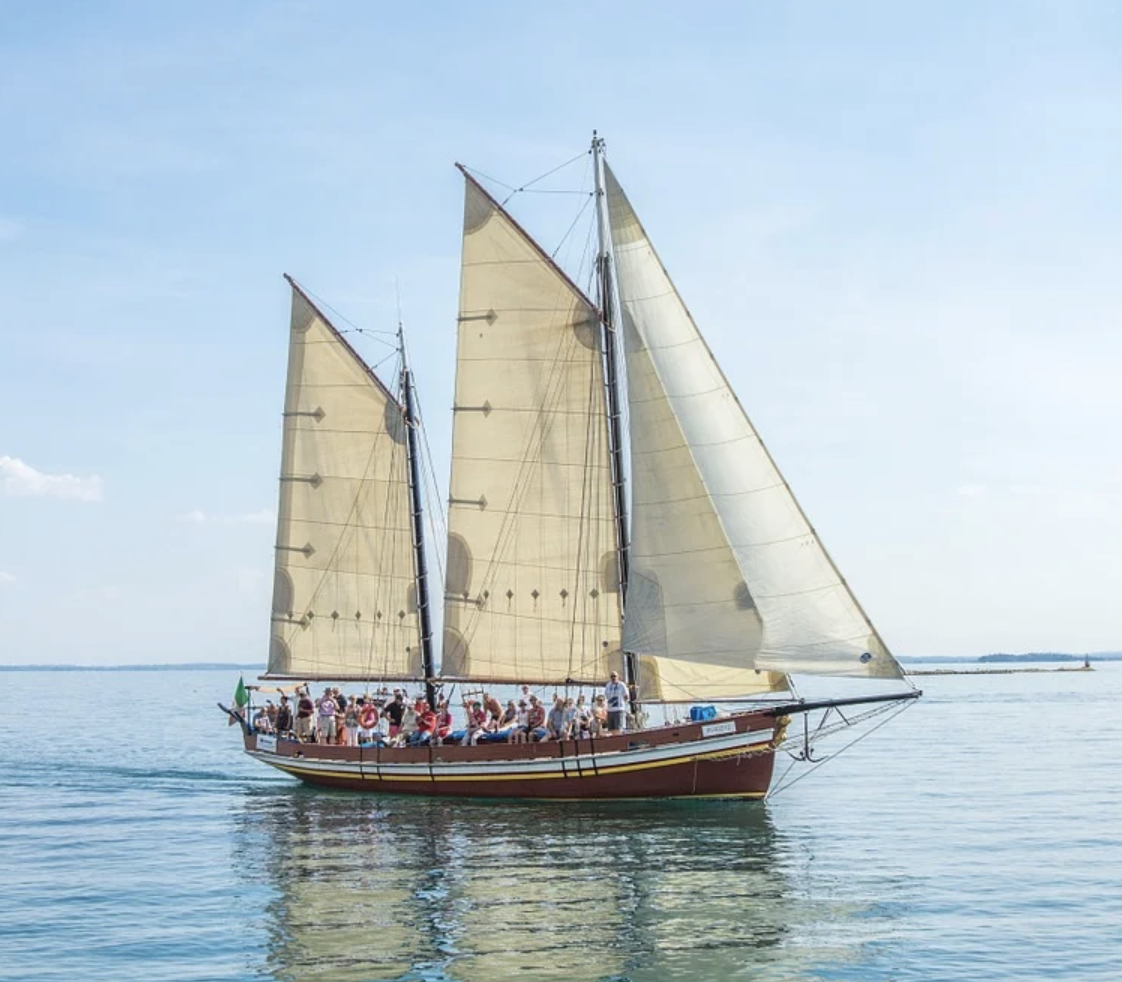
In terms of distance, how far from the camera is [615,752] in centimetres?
4088

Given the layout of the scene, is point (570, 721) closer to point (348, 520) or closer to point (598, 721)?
point (598, 721)

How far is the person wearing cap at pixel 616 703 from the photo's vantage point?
135ft

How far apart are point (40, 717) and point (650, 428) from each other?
3629 inches

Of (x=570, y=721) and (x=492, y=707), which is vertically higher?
(x=492, y=707)

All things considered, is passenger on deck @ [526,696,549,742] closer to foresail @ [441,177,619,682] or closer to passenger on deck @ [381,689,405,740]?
foresail @ [441,177,619,682]

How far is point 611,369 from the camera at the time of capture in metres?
44.3

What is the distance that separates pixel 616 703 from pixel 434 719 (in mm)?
7178

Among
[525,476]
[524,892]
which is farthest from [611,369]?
[524,892]

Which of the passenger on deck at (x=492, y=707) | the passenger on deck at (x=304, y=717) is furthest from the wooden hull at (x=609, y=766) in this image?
the passenger on deck at (x=304, y=717)

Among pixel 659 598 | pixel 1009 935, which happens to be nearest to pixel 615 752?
pixel 659 598

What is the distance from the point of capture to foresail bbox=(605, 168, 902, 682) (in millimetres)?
36500

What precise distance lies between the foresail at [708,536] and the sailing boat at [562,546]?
0.19 ft

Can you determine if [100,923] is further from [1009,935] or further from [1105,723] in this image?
[1105,723]

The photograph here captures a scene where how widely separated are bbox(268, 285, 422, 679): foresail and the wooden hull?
666 cm
